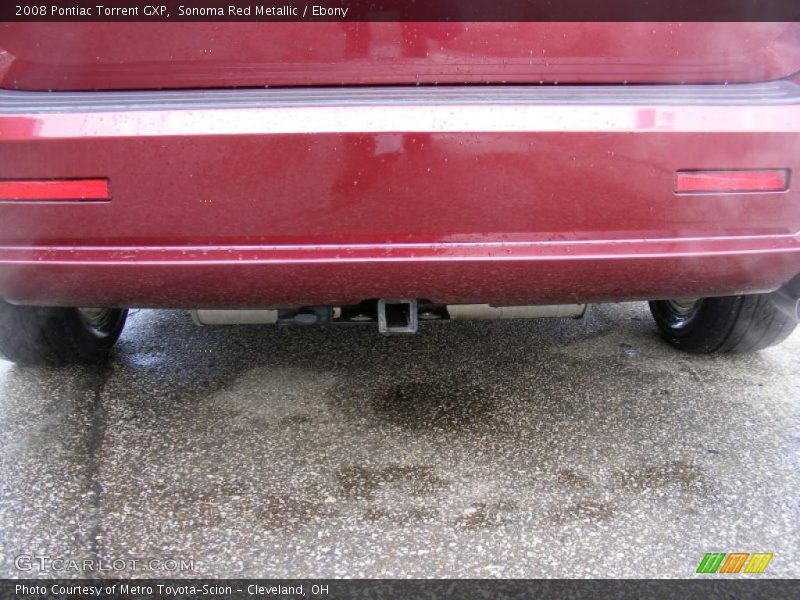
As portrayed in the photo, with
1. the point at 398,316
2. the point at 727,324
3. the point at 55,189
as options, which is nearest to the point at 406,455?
the point at 398,316

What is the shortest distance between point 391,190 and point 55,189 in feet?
2.37

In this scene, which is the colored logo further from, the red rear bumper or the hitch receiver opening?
the hitch receiver opening

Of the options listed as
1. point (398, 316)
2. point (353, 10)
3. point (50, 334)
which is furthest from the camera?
point (50, 334)

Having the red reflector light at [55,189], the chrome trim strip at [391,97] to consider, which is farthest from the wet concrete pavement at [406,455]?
the chrome trim strip at [391,97]

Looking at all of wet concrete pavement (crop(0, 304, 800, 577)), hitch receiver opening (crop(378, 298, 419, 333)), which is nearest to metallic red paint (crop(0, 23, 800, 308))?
hitch receiver opening (crop(378, 298, 419, 333))

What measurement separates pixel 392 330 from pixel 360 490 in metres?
0.43

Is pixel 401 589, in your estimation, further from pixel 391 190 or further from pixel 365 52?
pixel 365 52

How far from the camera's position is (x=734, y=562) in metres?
1.64

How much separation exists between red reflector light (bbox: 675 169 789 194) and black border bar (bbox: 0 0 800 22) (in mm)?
355

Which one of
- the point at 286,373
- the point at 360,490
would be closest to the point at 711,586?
the point at 360,490

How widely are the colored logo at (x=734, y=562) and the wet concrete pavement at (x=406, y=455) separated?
0.06 feet

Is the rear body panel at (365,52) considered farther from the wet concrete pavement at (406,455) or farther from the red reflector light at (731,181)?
the wet concrete pavement at (406,455)

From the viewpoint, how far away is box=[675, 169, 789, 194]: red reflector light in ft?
5.20

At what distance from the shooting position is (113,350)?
279cm
